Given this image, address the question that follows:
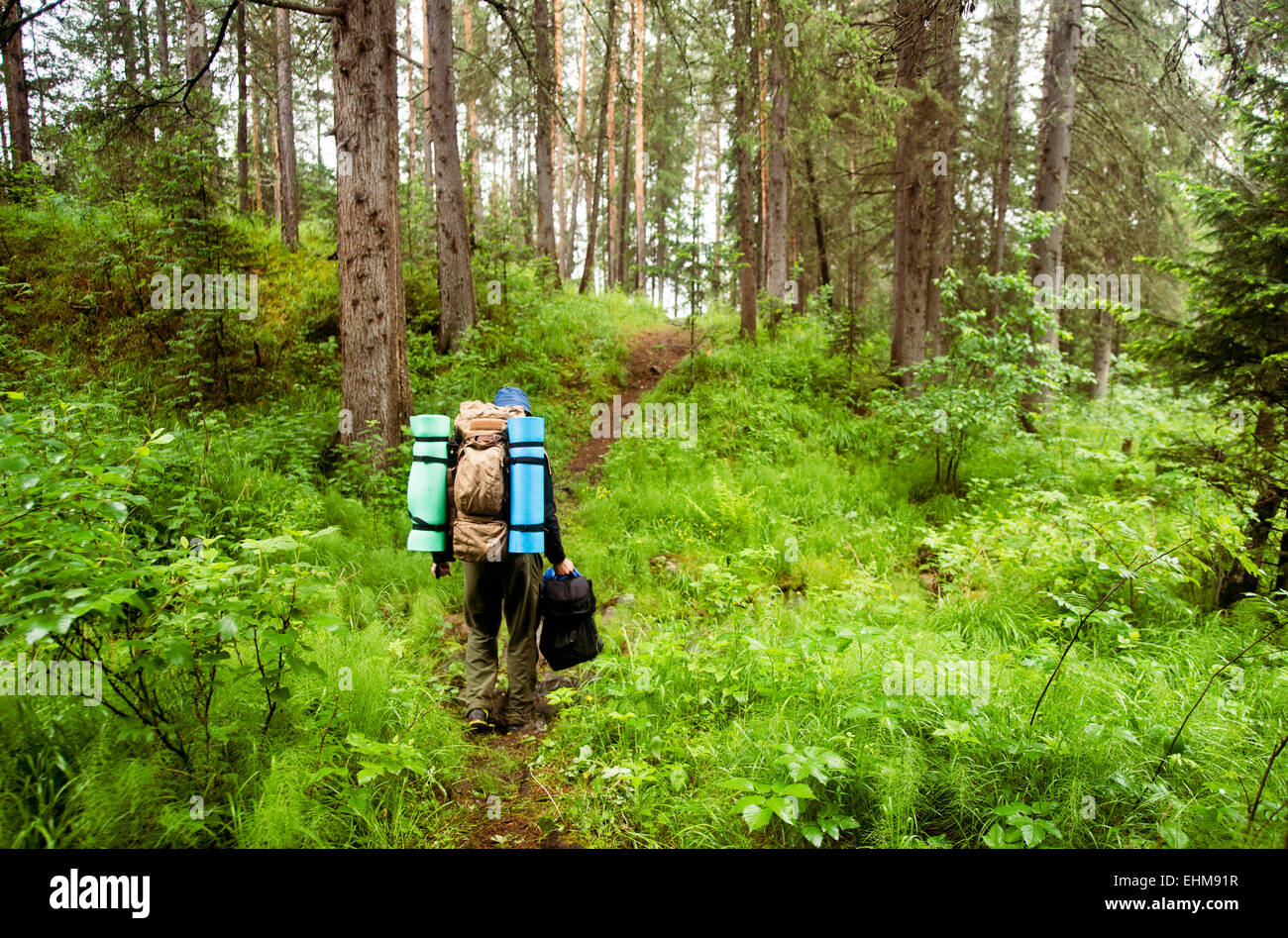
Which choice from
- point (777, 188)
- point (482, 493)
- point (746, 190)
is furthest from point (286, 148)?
point (482, 493)

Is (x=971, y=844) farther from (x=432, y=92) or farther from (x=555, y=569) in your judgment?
(x=432, y=92)

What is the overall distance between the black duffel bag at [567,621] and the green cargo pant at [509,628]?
220mm

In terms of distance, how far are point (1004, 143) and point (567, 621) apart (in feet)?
53.8

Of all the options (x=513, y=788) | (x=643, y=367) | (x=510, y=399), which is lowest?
(x=513, y=788)

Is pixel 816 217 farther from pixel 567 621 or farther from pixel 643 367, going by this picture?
pixel 567 621

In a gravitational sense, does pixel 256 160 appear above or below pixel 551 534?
above

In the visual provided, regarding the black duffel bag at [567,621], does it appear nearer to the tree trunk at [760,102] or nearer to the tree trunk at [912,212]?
the tree trunk at [760,102]

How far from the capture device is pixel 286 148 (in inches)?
535

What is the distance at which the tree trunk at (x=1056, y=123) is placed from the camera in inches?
403

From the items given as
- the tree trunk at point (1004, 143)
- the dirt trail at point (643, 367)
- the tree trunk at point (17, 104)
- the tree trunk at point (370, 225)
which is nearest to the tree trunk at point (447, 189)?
the dirt trail at point (643, 367)

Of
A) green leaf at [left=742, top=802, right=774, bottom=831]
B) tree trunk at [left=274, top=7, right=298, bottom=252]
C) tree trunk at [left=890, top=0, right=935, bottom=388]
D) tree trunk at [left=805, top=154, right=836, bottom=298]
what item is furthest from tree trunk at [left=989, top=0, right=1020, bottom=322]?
tree trunk at [left=274, top=7, right=298, bottom=252]

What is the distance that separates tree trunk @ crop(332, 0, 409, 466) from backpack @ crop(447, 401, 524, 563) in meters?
3.55

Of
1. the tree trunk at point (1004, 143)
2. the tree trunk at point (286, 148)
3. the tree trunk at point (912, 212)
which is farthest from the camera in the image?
the tree trunk at point (286, 148)
